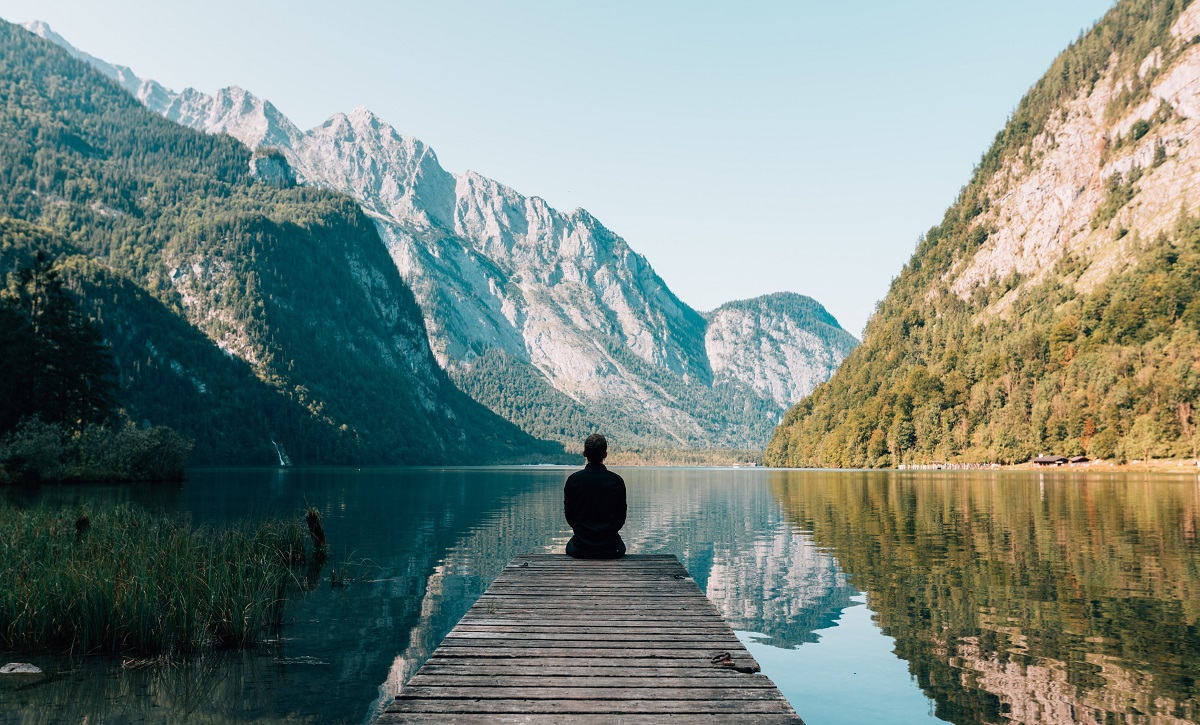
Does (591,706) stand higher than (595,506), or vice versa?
(595,506)

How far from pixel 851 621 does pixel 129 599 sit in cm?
1799

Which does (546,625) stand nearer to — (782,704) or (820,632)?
(782,704)

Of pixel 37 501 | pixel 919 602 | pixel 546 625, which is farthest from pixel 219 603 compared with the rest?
pixel 37 501

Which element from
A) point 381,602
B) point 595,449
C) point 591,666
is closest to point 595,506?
point 595,449

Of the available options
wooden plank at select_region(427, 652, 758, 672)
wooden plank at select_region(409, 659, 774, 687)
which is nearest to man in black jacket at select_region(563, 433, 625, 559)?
wooden plank at select_region(427, 652, 758, 672)

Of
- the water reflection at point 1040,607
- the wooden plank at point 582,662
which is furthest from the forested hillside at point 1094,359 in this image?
the wooden plank at point 582,662

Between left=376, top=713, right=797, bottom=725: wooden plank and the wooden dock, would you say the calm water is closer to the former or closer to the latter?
the wooden dock

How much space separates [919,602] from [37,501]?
51462 mm

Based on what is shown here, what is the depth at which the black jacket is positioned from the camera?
655 inches

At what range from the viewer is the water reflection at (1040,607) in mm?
14297

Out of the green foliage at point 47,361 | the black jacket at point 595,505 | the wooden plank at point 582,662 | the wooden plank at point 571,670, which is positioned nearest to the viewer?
the wooden plank at point 571,670

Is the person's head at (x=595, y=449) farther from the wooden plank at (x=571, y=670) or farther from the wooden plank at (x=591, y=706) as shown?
the wooden plank at (x=591, y=706)

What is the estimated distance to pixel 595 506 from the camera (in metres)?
17.3

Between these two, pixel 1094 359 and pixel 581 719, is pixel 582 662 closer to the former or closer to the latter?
pixel 581 719
